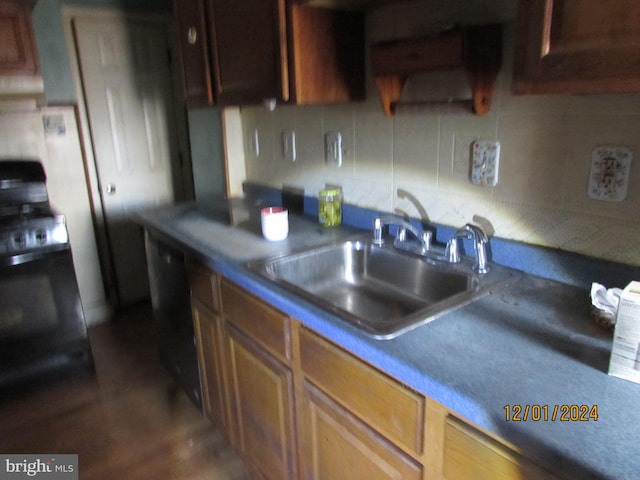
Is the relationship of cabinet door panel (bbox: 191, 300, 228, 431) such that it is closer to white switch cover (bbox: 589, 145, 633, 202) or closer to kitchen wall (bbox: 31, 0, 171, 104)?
white switch cover (bbox: 589, 145, 633, 202)

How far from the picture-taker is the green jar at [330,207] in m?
1.77

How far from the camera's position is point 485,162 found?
1.30 metres

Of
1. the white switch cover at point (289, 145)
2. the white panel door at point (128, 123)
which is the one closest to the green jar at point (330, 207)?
the white switch cover at point (289, 145)

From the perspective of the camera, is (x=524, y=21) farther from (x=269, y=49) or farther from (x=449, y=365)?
(x=269, y=49)

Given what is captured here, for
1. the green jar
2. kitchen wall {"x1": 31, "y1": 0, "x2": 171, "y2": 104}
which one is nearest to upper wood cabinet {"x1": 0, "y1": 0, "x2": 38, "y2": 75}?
Result: kitchen wall {"x1": 31, "y1": 0, "x2": 171, "y2": 104}

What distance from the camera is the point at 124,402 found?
7.23 feet

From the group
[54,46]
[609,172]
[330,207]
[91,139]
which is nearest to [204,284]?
[330,207]

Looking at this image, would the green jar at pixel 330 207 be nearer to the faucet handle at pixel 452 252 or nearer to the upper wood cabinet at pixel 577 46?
the faucet handle at pixel 452 252

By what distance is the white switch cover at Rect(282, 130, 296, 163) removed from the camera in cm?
203

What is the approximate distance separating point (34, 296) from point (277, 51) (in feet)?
5.33

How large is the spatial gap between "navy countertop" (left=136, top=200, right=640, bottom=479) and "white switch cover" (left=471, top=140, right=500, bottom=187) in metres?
0.29

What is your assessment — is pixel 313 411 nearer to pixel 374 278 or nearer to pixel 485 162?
pixel 374 278

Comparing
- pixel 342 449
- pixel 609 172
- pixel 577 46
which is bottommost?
pixel 342 449

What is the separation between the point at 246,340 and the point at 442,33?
3.36 ft
